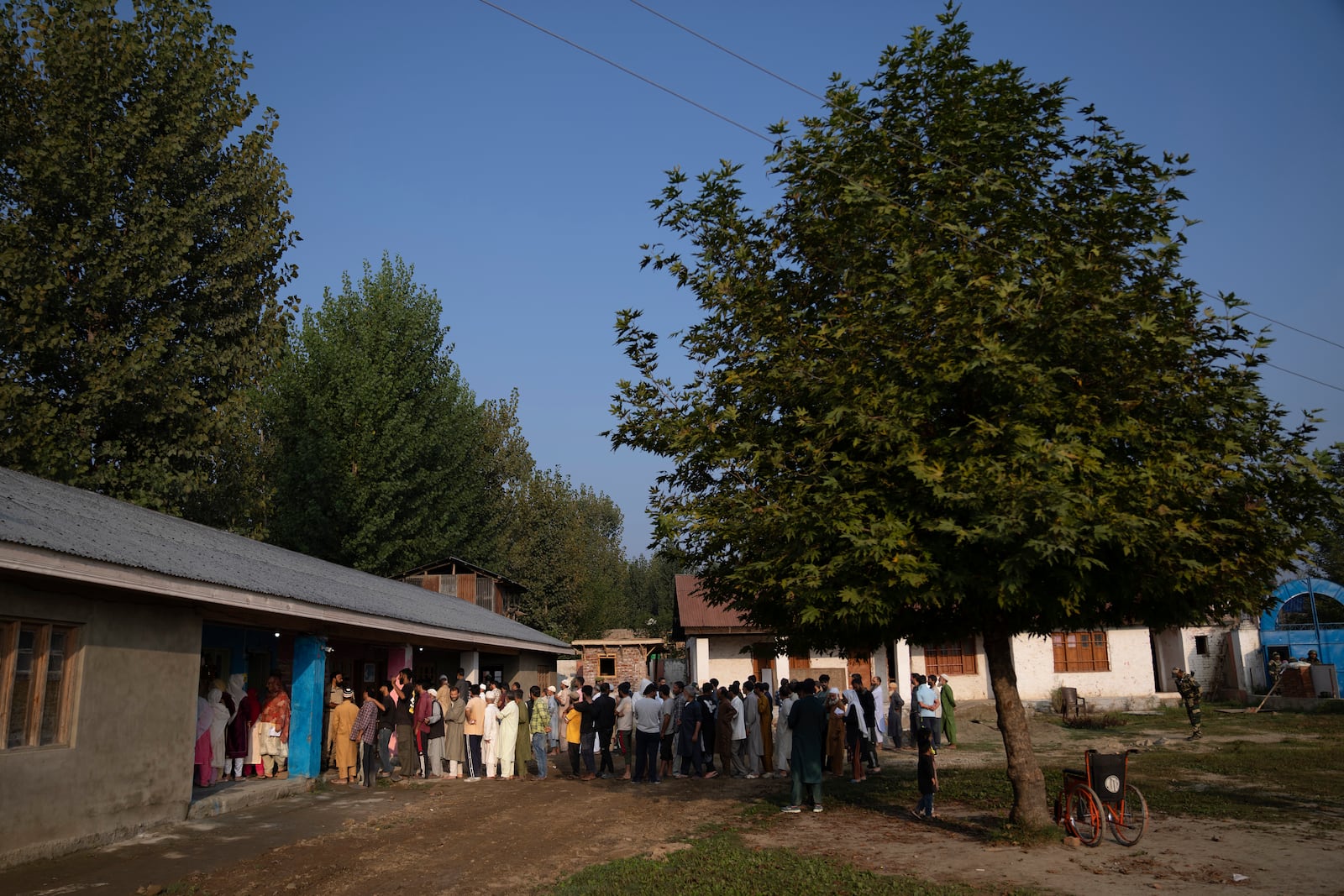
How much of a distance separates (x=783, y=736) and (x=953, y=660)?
13327 millimetres

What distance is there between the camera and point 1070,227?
978 cm

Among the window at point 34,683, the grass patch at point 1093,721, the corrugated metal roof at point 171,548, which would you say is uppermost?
the corrugated metal roof at point 171,548

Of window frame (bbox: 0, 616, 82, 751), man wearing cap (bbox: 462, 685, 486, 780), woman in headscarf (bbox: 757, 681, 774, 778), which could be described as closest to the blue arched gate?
woman in headscarf (bbox: 757, 681, 774, 778)

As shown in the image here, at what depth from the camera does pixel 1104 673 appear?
27922 millimetres

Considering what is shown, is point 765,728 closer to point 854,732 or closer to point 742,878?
point 854,732

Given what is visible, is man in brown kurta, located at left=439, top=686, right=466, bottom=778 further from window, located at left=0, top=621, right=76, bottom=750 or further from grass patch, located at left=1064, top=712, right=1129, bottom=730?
grass patch, located at left=1064, top=712, right=1129, bottom=730

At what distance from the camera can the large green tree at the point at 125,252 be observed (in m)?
22.0

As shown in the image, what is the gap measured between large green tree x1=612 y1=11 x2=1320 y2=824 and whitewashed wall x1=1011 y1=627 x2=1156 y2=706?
59.9 ft

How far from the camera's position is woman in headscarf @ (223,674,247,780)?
14281 millimetres

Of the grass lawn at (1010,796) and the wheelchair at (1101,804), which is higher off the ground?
the wheelchair at (1101,804)

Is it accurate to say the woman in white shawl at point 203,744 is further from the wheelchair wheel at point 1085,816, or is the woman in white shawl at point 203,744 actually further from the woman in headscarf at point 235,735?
the wheelchair wheel at point 1085,816

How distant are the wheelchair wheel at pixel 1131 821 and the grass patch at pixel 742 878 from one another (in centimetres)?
219

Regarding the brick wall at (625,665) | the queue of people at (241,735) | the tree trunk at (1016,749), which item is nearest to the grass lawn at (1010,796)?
the tree trunk at (1016,749)

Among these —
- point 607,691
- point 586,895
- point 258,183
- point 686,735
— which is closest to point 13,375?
point 258,183
